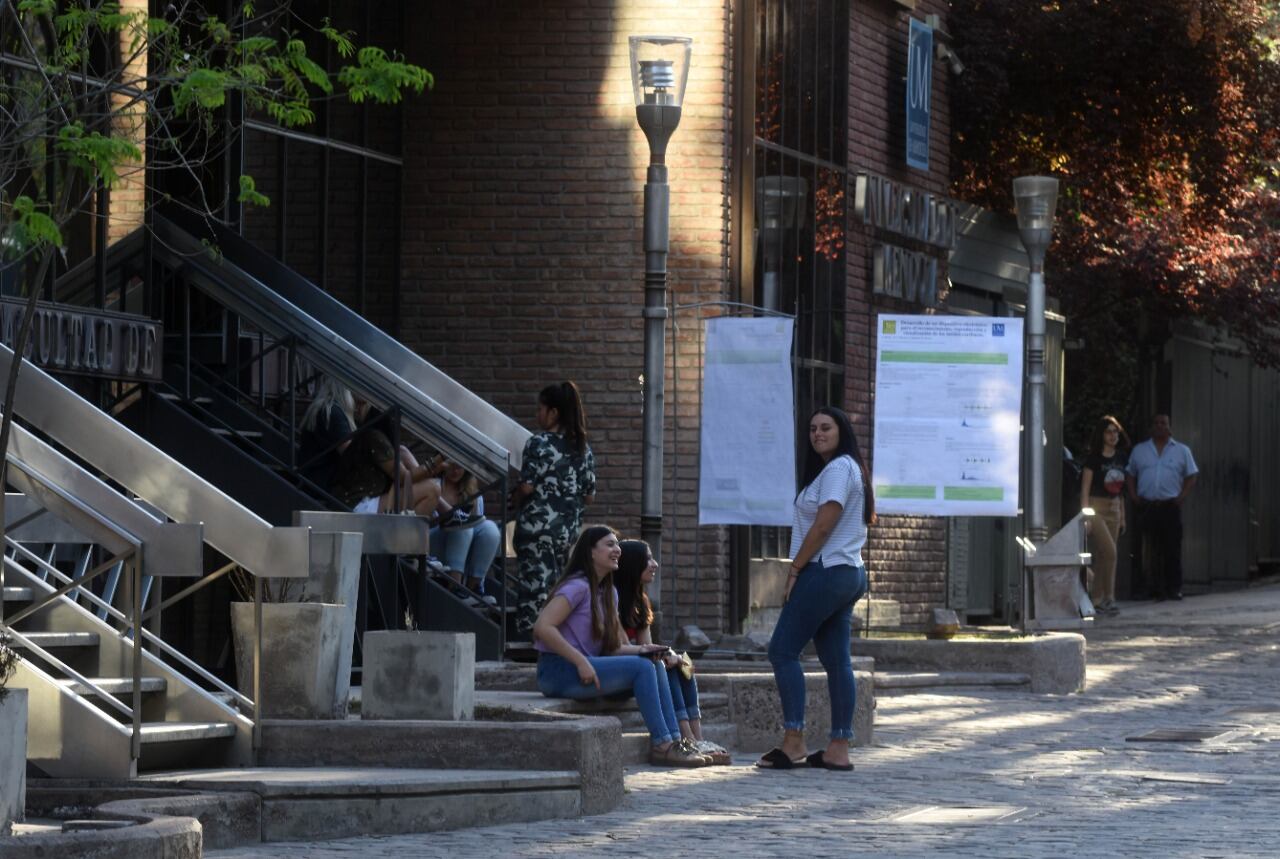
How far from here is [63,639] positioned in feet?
34.0

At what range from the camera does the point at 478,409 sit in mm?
16625

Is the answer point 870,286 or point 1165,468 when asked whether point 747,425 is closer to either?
point 870,286

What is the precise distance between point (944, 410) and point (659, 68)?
341cm

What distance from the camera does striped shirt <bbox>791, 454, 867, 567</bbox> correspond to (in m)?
11.9

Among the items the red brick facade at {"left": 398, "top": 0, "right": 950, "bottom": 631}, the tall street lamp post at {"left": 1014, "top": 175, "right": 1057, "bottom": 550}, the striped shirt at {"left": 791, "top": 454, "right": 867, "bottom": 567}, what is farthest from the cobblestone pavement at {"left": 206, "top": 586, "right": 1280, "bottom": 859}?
the red brick facade at {"left": 398, "top": 0, "right": 950, "bottom": 631}

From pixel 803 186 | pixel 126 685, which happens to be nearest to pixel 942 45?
pixel 803 186

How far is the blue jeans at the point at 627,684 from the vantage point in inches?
461

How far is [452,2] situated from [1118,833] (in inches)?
438

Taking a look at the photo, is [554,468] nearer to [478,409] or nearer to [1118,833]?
[478,409]

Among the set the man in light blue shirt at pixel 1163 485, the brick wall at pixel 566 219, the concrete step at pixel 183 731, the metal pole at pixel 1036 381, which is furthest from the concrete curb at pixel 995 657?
the man in light blue shirt at pixel 1163 485

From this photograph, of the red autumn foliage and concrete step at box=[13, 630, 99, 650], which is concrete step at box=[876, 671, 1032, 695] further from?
the red autumn foliage

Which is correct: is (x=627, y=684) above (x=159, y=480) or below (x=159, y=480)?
below

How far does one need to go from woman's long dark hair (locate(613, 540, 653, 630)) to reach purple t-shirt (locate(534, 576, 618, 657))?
0.77ft

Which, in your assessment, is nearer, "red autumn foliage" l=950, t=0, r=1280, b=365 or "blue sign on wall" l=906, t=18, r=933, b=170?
"blue sign on wall" l=906, t=18, r=933, b=170
